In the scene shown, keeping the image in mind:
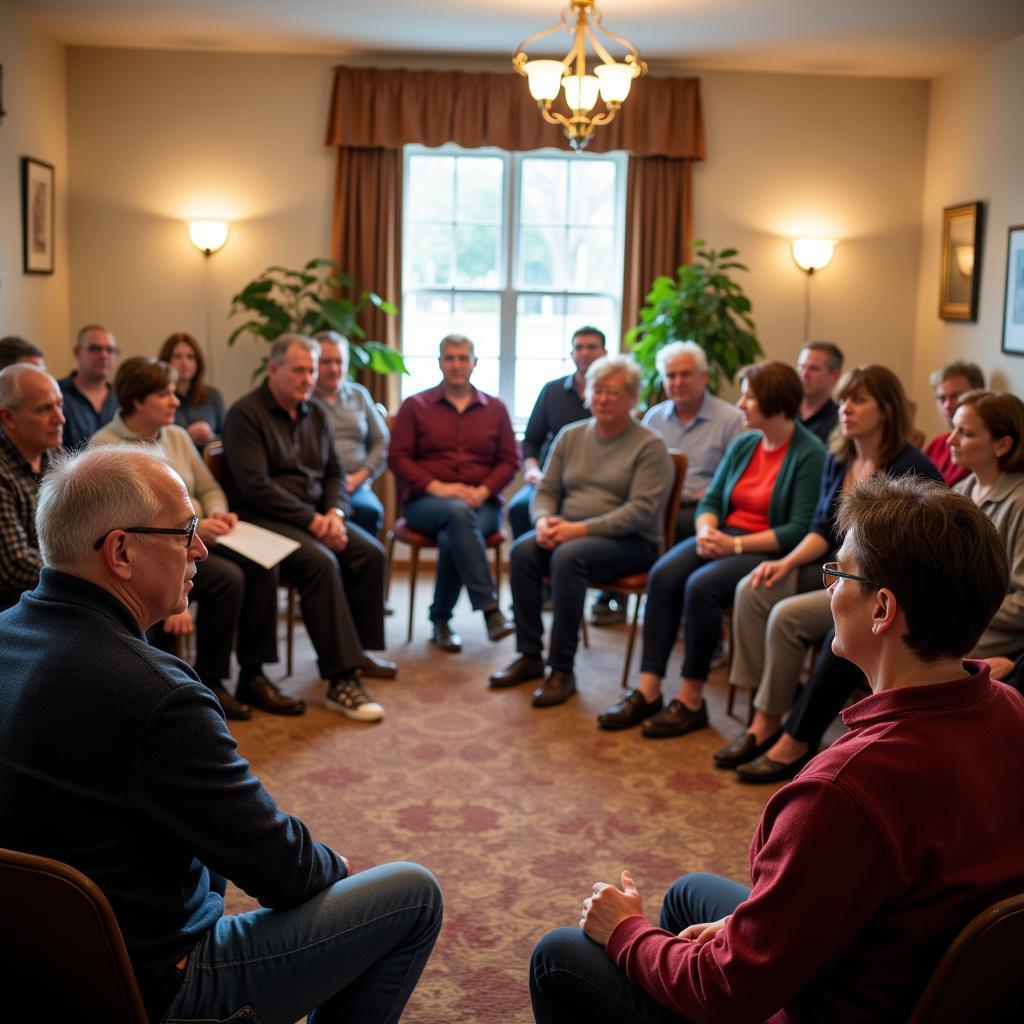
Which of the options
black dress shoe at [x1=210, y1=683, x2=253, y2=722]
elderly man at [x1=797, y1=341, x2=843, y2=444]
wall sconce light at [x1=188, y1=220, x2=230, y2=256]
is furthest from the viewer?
wall sconce light at [x1=188, y1=220, x2=230, y2=256]

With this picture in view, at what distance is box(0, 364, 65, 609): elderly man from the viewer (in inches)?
126

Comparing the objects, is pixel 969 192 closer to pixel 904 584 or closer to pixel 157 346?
pixel 157 346

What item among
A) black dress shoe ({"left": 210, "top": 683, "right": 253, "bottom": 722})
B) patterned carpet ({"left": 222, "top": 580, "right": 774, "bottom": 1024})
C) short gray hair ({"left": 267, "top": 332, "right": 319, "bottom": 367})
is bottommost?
patterned carpet ({"left": 222, "top": 580, "right": 774, "bottom": 1024})

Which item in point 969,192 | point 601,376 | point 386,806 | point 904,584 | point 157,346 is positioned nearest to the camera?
point 904,584

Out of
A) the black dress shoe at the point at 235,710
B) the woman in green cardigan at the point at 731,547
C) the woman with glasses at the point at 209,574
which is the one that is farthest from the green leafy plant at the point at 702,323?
the black dress shoe at the point at 235,710

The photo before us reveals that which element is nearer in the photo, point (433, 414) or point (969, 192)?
point (433, 414)

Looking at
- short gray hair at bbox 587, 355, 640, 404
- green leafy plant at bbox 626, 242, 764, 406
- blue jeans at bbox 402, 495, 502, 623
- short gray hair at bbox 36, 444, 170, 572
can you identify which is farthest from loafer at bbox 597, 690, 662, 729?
short gray hair at bbox 36, 444, 170, 572

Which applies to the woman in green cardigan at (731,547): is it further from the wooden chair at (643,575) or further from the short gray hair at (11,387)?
the short gray hair at (11,387)

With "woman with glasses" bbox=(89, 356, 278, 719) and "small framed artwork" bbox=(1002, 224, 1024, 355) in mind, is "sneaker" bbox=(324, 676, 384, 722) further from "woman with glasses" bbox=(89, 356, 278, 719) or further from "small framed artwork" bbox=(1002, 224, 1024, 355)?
"small framed artwork" bbox=(1002, 224, 1024, 355)

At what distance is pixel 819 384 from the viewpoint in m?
4.96

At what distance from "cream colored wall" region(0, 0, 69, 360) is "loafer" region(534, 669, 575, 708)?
11.0ft

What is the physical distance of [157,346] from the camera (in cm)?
696

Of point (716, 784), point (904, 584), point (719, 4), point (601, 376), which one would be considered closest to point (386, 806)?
point (716, 784)

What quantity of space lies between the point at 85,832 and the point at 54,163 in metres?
5.97
